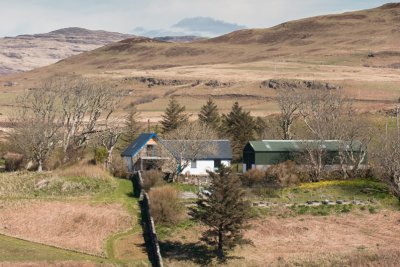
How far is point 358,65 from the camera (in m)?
199

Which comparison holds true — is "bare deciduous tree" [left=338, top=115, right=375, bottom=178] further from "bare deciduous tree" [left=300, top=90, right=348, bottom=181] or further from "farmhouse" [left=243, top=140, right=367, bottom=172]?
"bare deciduous tree" [left=300, top=90, right=348, bottom=181]

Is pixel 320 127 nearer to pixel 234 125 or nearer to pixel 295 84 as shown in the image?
pixel 234 125

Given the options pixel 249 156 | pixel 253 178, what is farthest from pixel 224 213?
pixel 249 156

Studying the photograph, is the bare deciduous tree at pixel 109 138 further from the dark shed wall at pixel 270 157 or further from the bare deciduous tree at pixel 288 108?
the bare deciduous tree at pixel 288 108

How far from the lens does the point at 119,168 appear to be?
62.2 m

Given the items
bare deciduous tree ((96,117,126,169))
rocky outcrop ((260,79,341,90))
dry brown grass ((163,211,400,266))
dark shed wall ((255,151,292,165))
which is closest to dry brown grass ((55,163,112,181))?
bare deciduous tree ((96,117,126,169))

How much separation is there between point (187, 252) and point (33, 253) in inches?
385

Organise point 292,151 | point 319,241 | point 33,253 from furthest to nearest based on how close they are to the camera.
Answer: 1. point 292,151
2. point 319,241
3. point 33,253

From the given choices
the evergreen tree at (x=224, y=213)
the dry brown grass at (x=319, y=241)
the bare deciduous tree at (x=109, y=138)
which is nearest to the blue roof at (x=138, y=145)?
the bare deciduous tree at (x=109, y=138)

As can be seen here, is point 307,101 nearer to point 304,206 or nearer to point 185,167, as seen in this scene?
point 185,167

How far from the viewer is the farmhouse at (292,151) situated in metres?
61.6

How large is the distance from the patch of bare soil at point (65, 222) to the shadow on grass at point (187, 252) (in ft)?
13.8

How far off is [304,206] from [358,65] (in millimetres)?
162443

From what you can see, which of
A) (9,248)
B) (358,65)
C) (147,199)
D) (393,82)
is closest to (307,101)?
(147,199)
